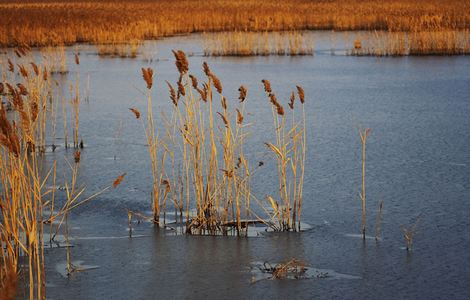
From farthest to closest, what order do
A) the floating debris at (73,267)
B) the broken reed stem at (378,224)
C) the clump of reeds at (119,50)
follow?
1. the clump of reeds at (119,50)
2. the broken reed stem at (378,224)
3. the floating debris at (73,267)

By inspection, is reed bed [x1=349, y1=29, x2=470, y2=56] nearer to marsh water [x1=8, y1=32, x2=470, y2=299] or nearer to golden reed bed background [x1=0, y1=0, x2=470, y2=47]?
golden reed bed background [x1=0, y1=0, x2=470, y2=47]

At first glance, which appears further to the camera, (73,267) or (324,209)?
(324,209)

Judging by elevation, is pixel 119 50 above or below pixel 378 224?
above

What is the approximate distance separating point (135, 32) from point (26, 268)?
15.7m

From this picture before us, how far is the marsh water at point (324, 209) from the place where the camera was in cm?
373

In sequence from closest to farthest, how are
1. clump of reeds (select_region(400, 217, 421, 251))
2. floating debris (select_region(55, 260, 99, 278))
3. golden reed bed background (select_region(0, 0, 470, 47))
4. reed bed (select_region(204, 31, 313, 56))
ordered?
floating debris (select_region(55, 260, 99, 278)) → clump of reeds (select_region(400, 217, 421, 251)) → reed bed (select_region(204, 31, 313, 56)) → golden reed bed background (select_region(0, 0, 470, 47))

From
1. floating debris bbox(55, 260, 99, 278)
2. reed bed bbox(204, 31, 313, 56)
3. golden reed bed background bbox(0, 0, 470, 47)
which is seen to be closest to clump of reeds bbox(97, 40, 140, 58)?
golden reed bed background bbox(0, 0, 470, 47)

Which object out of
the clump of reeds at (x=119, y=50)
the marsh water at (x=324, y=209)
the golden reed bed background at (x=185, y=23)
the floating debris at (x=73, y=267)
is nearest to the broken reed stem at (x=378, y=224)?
the marsh water at (x=324, y=209)

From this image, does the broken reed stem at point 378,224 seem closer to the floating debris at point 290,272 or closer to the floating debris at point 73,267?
the floating debris at point 290,272

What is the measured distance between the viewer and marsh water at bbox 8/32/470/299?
3.73 m

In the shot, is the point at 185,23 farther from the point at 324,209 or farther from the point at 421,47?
the point at 324,209

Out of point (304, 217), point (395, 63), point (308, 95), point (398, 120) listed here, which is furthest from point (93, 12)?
point (304, 217)

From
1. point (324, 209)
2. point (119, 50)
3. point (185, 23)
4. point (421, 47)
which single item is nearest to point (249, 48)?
point (119, 50)

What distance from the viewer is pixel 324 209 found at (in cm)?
504
